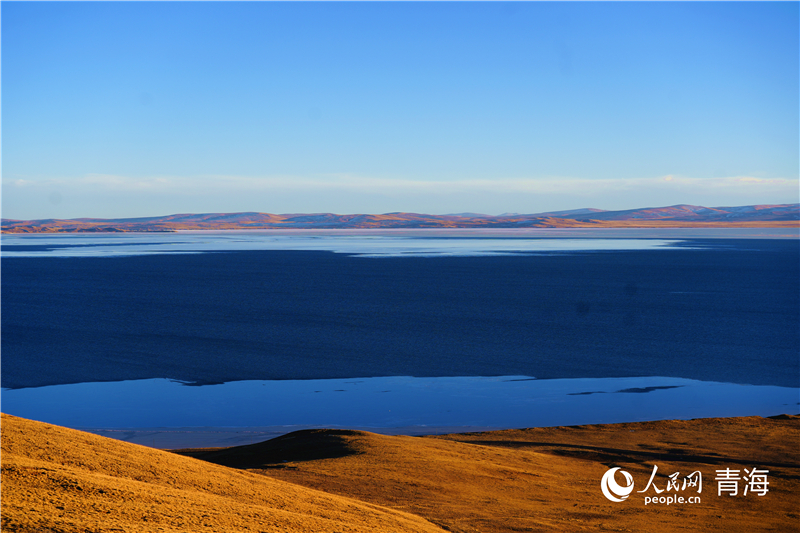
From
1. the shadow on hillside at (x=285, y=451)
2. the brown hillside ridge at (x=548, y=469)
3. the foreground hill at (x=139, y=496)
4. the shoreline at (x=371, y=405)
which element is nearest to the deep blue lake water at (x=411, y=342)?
the shoreline at (x=371, y=405)

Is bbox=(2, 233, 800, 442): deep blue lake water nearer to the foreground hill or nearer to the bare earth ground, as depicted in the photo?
the bare earth ground

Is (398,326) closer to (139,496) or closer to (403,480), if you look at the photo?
(403,480)

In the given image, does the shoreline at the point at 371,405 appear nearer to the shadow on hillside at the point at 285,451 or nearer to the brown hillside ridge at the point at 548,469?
the shadow on hillside at the point at 285,451

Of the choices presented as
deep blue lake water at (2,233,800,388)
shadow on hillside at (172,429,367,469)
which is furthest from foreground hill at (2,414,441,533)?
deep blue lake water at (2,233,800,388)

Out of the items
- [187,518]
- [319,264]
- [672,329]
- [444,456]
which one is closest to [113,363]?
[444,456]

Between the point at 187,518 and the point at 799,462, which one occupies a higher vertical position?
the point at 187,518

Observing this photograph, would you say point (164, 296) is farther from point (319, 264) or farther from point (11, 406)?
point (319, 264)
